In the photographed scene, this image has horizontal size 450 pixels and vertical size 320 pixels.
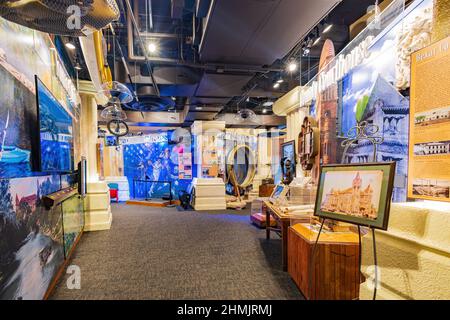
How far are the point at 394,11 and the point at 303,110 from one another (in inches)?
101

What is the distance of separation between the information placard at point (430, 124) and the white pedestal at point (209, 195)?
6154 millimetres

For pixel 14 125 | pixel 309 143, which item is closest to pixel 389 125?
pixel 309 143

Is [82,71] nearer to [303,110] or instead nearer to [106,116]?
[106,116]

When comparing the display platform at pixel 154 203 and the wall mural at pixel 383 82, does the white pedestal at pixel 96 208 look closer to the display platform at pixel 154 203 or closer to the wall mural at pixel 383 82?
the display platform at pixel 154 203

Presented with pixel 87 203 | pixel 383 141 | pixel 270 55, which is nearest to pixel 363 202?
pixel 383 141

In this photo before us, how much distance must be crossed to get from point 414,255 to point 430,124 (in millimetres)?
704

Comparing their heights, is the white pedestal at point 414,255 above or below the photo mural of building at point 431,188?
below

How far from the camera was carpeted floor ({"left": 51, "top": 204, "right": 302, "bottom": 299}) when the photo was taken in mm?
2354

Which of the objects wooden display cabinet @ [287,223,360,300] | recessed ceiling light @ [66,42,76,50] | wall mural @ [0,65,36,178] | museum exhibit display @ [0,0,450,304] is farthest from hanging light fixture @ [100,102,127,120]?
wooden display cabinet @ [287,223,360,300]

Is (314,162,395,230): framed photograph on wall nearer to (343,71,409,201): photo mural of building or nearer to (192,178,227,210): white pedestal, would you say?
(343,71,409,201): photo mural of building

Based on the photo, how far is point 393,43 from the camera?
1.94 meters

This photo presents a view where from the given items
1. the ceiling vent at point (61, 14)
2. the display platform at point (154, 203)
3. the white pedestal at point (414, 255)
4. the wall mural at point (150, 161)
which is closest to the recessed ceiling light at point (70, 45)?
the ceiling vent at point (61, 14)

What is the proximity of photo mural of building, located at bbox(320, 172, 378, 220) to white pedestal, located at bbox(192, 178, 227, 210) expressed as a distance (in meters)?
5.75

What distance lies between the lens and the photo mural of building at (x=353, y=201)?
1.32 m
